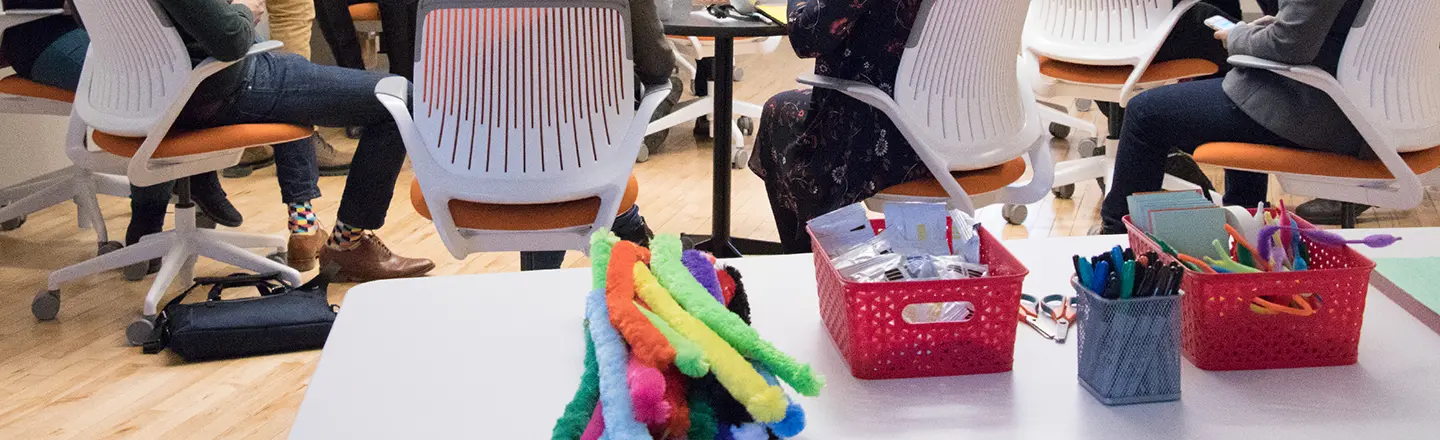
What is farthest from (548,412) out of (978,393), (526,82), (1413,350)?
(526,82)

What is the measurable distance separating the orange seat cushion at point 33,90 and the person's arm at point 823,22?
5.67 feet

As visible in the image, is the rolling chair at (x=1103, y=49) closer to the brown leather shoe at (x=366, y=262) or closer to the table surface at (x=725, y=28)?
the table surface at (x=725, y=28)

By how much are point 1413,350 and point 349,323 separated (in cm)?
88

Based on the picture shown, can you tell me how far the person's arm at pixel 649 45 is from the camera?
7.64 feet

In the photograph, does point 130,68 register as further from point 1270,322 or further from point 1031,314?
point 1270,322

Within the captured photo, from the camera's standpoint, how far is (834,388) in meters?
1.00

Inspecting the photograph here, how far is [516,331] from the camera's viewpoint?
3.66 feet

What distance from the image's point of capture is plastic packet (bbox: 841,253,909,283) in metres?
1.07

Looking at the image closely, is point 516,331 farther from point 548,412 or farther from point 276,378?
point 276,378

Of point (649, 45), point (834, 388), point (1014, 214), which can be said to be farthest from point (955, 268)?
point (1014, 214)

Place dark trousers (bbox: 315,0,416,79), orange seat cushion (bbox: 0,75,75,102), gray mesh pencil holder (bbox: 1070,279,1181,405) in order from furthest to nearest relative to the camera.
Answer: dark trousers (bbox: 315,0,416,79) < orange seat cushion (bbox: 0,75,75,102) < gray mesh pencil holder (bbox: 1070,279,1181,405)

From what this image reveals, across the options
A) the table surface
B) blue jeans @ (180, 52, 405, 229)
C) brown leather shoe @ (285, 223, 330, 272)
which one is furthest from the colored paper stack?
brown leather shoe @ (285, 223, 330, 272)

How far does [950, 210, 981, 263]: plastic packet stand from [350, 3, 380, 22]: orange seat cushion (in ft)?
11.5

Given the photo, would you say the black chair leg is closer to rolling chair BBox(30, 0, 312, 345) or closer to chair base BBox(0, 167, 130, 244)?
rolling chair BBox(30, 0, 312, 345)
